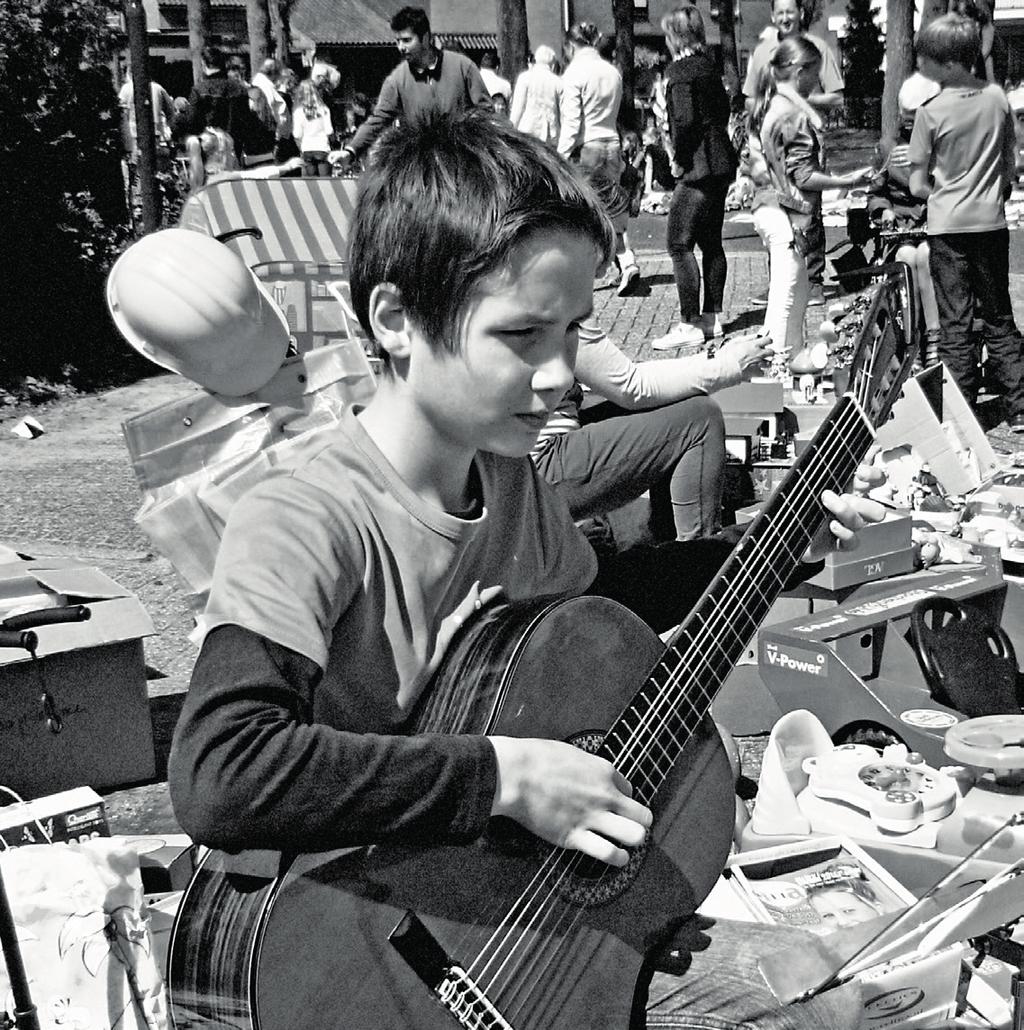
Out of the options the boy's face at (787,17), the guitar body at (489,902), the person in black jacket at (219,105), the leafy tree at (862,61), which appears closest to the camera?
the guitar body at (489,902)

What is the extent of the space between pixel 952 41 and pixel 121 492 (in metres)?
4.26

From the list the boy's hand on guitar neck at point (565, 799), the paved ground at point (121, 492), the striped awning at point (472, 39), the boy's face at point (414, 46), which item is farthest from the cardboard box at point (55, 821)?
the striped awning at point (472, 39)

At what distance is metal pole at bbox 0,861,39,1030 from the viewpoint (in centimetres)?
151

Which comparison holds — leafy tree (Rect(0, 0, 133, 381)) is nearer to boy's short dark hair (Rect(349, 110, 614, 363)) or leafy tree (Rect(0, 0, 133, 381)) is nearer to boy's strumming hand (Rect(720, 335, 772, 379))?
boy's strumming hand (Rect(720, 335, 772, 379))

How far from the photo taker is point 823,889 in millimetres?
2350

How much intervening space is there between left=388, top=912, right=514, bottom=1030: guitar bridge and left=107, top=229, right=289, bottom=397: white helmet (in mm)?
2092

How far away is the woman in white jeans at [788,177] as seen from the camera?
263 inches

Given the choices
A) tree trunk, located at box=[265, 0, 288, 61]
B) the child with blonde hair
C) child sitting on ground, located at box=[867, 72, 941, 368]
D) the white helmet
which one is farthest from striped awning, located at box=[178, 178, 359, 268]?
tree trunk, located at box=[265, 0, 288, 61]

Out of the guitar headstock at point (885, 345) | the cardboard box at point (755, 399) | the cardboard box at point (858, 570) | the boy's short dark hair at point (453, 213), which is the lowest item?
the cardboard box at point (858, 570)

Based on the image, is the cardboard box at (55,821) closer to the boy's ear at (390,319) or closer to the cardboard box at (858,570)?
A: the boy's ear at (390,319)

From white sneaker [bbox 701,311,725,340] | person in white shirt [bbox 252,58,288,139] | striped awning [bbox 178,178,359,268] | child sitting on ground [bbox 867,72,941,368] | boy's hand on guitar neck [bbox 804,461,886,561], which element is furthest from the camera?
person in white shirt [bbox 252,58,288,139]

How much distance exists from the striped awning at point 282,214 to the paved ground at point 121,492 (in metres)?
1.26

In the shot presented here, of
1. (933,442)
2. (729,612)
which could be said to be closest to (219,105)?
(933,442)

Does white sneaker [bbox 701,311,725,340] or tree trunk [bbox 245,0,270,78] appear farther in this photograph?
tree trunk [bbox 245,0,270,78]
